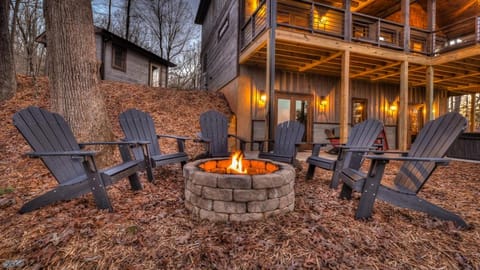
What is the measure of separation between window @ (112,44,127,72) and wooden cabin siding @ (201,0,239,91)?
155 inches

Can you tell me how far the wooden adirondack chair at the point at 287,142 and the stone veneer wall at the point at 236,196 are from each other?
5.08 feet

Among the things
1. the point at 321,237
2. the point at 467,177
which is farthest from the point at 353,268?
the point at 467,177

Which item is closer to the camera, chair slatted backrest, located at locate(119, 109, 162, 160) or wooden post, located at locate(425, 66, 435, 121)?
chair slatted backrest, located at locate(119, 109, 162, 160)

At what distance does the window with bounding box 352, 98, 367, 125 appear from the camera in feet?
27.6

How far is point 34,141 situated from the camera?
6.56ft

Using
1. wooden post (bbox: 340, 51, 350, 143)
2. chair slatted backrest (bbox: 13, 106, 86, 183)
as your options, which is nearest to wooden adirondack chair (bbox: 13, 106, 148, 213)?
chair slatted backrest (bbox: 13, 106, 86, 183)

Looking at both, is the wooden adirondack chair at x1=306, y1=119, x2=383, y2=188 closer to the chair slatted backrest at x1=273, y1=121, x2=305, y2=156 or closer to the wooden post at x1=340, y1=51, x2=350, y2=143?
the chair slatted backrest at x1=273, y1=121, x2=305, y2=156

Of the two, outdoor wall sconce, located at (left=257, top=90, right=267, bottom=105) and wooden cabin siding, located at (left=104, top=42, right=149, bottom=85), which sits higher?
wooden cabin siding, located at (left=104, top=42, right=149, bottom=85)

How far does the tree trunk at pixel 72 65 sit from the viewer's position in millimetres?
3082

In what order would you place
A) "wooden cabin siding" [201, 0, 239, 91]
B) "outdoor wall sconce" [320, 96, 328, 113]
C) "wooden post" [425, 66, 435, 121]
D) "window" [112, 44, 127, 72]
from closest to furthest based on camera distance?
1. "wooden post" [425, 66, 435, 121]
2. "wooden cabin siding" [201, 0, 239, 91]
3. "outdoor wall sconce" [320, 96, 328, 113]
4. "window" [112, 44, 127, 72]

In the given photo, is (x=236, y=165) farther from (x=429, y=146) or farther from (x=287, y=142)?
(x=429, y=146)

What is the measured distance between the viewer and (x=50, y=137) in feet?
7.09

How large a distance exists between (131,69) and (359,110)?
10.6 metres

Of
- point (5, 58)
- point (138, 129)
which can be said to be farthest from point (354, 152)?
point (5, 58)
